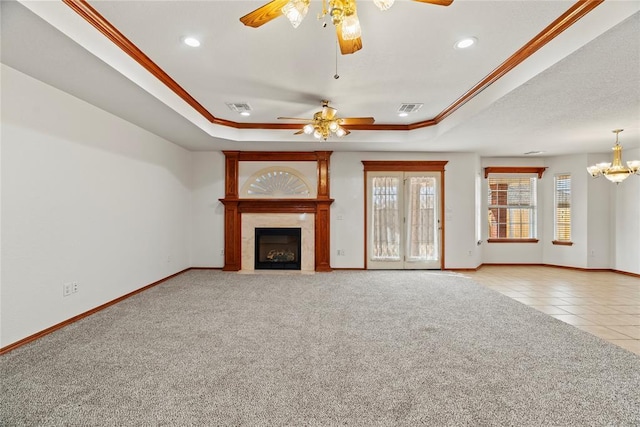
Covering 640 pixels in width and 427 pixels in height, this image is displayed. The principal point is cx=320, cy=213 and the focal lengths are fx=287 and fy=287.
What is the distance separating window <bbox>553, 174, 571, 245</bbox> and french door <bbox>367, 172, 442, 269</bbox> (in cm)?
302

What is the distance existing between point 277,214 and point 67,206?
140 inches

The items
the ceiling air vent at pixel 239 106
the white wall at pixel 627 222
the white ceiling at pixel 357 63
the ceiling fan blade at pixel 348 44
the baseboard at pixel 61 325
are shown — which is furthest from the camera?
the white wall at pixel 627 222

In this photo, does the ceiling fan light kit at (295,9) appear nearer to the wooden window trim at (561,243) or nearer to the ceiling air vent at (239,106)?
the ceiling air vent at (239,106)

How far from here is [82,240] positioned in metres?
3.41

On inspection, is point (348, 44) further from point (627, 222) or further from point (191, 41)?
point (627, 222)

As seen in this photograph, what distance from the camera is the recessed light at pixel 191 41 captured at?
2.61 meters

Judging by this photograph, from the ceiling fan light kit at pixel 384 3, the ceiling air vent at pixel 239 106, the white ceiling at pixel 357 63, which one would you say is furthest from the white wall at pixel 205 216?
the ceiling fan light kit at pixel 384 3

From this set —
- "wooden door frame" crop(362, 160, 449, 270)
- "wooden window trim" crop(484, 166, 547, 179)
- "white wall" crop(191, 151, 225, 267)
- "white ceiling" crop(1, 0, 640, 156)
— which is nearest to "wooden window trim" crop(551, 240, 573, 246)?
"wooden window trim" crop(484, 166, 547, 179)

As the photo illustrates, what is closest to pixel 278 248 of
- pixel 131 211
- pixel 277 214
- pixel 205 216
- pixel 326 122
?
pixel 277 214

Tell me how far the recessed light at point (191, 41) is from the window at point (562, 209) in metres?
7.90

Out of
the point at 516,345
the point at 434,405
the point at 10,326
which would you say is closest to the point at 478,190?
the point at 516,345

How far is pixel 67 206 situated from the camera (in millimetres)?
3215

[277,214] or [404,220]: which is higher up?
[277,214]

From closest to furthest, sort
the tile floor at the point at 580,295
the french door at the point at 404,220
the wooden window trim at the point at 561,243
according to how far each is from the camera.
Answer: the tile floor at the point at 580,295 < the french door at the point at 404,220 < the wooden window trim at the point at 561,243
